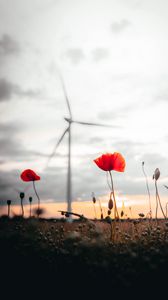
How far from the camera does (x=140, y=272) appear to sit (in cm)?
393

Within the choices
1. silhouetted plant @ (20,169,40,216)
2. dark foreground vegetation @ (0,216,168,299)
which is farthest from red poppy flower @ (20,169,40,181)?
dark foreground vegetation @ (0,216,168,299)

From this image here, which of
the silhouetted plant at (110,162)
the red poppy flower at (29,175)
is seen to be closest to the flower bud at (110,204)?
the silhouetted plant at (110,162)

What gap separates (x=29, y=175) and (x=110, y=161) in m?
1.68

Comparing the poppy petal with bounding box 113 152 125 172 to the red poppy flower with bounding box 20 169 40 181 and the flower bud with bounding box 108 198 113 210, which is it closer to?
the flower bud with bounding box 108 198 113 210

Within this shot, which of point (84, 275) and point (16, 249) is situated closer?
point (84, 275)

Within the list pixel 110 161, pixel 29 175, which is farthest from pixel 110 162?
pixel 29 175

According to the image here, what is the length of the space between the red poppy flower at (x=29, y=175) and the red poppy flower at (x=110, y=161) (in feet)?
Result: 4.61

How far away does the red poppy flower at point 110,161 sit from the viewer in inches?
223

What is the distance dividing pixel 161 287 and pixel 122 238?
2.00 m

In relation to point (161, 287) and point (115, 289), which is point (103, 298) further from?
point (161, 287)

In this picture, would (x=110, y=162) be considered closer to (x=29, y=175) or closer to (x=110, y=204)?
(x=110, y=204)

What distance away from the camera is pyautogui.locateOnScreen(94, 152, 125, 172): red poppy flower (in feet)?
18.6

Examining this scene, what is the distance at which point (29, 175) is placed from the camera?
21.8 feet

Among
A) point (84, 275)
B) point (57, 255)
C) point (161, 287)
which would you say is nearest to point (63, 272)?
point (84, 275)
